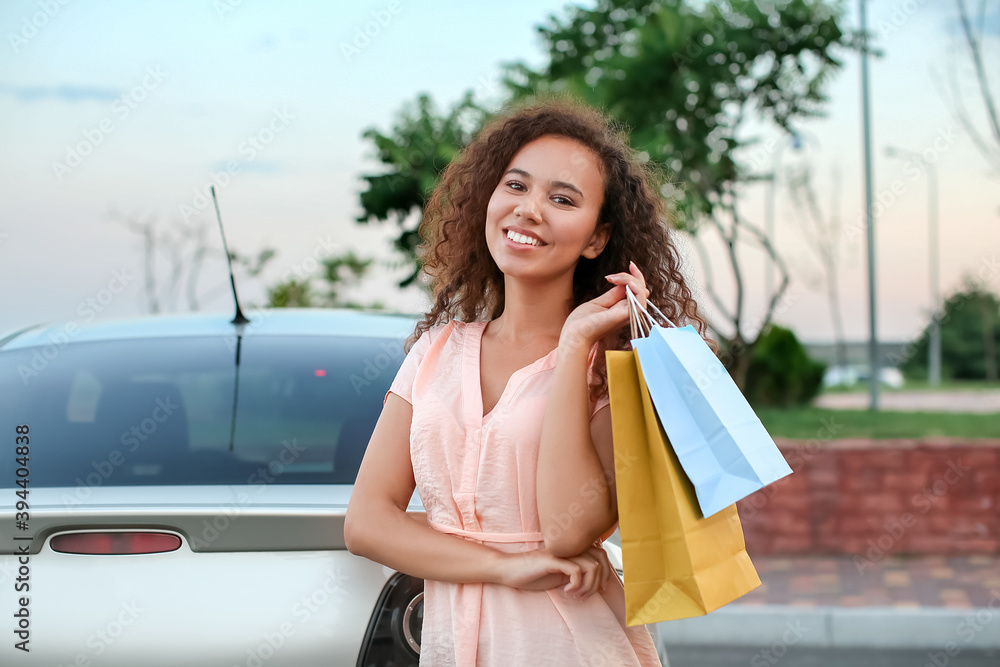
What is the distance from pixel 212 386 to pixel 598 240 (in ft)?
4.42

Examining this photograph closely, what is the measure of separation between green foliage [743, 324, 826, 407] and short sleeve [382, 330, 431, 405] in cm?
1222

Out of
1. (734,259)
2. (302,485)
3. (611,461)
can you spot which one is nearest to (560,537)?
(611,461)

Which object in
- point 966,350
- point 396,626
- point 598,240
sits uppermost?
point 598,240

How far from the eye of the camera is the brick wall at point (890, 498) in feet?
20.4

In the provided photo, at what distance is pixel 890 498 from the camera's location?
6270 millimetres

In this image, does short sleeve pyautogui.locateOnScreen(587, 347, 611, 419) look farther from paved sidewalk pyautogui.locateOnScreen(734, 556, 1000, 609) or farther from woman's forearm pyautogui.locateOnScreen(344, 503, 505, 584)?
paved sidewalk pyautogui.locateOnScreen(734, 556, 1000, 609)

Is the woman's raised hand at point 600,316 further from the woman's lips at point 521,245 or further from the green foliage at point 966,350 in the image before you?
the green foliage at point 966,350

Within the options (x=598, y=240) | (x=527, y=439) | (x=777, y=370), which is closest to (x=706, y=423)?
(x=527, y=439)

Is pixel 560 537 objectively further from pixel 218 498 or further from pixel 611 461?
pixel 218 498

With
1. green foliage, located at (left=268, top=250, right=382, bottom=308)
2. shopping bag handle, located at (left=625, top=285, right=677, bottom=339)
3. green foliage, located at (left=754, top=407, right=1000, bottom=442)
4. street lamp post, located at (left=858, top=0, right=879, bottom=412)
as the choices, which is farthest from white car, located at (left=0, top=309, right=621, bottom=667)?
green foliage, located at (left=268, top=250, right=382, bottom=308)

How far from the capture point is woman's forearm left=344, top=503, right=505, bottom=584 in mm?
1655

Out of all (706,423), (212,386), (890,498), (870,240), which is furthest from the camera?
(870,240)

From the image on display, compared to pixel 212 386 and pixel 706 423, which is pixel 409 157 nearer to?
pixel 212 386

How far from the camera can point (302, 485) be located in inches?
81.0
